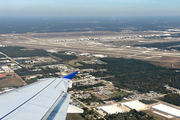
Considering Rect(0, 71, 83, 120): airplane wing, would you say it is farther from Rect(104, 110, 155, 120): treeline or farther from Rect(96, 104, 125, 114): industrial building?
Rect(96, 104, 125, 114): industrial building

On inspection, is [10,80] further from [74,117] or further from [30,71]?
[74,117]

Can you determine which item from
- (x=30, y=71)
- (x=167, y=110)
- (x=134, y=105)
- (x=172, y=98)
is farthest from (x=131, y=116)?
(x=30, y=71)

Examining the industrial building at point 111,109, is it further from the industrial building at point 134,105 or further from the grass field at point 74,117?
the grass field at point 74,117

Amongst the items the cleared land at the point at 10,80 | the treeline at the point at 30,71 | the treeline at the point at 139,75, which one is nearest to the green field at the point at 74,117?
the treeline at the point at 139,75

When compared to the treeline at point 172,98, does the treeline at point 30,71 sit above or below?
above

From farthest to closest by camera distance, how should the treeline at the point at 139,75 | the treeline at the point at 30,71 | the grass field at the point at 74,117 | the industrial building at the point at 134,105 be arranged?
the treeline at the point at 30,71 → the treeline at the point at 139,75 → the industrial building at the point at 134,105 → the grass field at the point at 74,117

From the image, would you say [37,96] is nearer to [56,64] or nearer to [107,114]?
[107,114]
